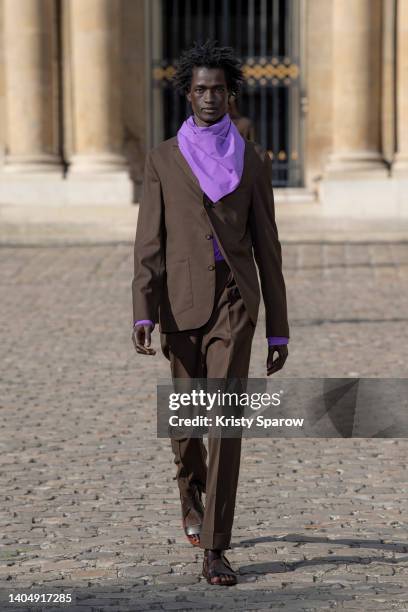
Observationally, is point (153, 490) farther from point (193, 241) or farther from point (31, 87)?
point (31, 87)

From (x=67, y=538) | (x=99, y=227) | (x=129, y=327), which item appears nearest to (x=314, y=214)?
(x=99, y=227)

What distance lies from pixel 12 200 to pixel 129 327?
9151mm

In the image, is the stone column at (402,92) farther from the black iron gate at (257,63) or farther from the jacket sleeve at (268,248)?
the jacket sleeve at (268,248)

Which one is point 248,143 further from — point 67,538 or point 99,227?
point 99,227

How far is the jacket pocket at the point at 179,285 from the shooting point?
16.8ft

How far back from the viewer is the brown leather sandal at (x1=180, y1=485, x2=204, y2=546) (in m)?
5.43

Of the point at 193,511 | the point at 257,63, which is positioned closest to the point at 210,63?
the point at 193,511

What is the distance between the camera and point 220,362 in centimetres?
507

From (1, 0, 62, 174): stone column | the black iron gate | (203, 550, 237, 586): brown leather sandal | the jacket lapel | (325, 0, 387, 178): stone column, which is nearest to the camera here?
(203, 550, 237, 586): brown leather sandal

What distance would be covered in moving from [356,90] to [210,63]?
51.8 feet

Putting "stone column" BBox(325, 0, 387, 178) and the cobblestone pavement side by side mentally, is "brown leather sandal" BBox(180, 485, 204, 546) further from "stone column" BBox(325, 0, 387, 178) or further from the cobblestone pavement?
"stone column" BBox(325, 0, 387, 178)

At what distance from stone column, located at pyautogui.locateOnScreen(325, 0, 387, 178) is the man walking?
15464 mm

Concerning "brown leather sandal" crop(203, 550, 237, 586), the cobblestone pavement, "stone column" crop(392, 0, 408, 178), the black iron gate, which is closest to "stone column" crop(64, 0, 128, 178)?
the black iron gate

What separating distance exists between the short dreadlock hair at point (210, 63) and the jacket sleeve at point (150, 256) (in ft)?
0.99
